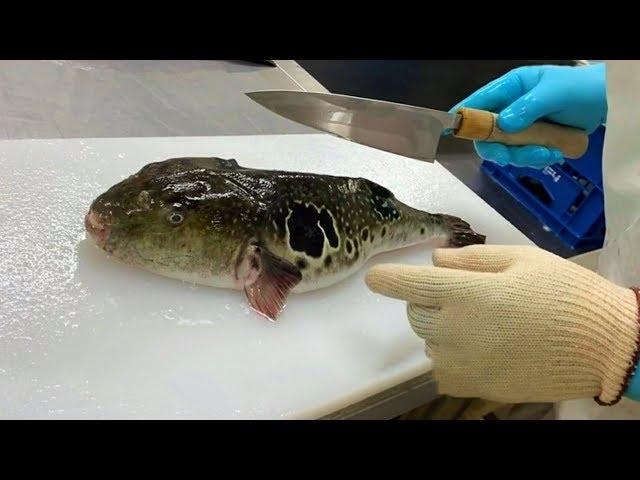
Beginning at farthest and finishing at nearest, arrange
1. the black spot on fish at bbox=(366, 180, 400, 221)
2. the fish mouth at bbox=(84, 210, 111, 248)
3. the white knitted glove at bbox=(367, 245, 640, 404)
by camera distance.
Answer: the black spot on fish at bbox=(366, 180, 400, 221)
the fish mouth at bbox=(84, 210, 111, 248)
the white knitted glove at bbox=(367, 245, 640, 404)

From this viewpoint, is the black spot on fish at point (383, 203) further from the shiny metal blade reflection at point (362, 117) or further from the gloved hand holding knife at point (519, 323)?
the gloved hand holding knife at point (519, 323)

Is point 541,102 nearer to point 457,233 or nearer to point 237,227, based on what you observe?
point 457,233

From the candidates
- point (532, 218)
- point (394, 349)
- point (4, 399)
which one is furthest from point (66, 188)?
point (532, 218)

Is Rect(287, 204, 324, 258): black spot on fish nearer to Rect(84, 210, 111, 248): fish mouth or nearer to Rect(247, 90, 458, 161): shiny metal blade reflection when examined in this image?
Rect(247, 90, 458, 161): shiny metal blade reflection

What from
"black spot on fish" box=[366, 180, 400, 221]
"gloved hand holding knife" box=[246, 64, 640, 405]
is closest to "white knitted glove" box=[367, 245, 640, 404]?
"gloved hand holding knife" box=[246, 64, 640, 405]

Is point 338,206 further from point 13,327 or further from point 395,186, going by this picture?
point 13,327

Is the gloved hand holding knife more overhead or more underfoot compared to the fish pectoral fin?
more overhead
